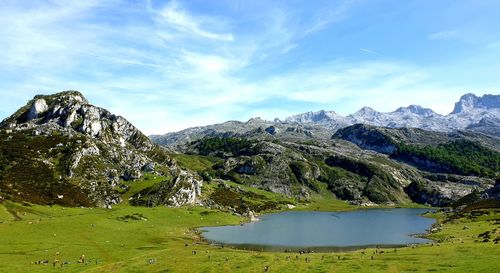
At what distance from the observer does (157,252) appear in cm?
10931

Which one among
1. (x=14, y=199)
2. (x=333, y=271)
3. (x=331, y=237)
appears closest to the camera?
(x=333, y=271)

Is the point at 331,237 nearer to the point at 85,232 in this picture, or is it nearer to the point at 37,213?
the point at 85,232

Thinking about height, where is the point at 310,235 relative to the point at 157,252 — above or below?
below

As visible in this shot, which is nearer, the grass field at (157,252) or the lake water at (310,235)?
the grass field at (157,252)

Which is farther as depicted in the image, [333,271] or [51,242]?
[51,242]

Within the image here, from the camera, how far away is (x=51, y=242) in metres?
114

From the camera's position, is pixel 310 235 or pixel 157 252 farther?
pixel 310 235

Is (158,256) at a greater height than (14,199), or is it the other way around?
(14,199)

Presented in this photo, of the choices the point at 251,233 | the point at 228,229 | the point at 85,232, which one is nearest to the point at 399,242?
the point at 251,233

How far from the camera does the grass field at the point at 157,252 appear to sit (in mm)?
79375

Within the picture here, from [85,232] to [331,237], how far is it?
8825 centimetres

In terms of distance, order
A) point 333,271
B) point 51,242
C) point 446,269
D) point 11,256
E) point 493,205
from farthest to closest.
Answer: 1. point 493,205
2. point 51,242
3. point 11,256
4. point 333,271
5. point 446,269

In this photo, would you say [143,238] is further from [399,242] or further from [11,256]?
[399,242]

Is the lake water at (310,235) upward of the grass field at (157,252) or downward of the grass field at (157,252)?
downward
